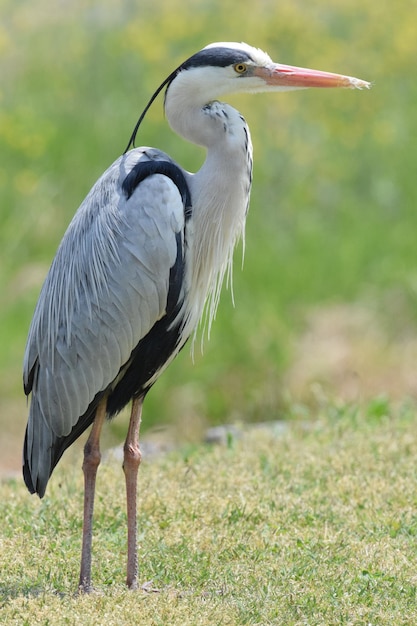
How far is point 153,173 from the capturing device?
459 cm

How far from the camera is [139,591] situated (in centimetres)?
428

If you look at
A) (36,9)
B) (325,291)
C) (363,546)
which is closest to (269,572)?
(363,546)

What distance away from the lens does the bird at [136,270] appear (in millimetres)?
4543

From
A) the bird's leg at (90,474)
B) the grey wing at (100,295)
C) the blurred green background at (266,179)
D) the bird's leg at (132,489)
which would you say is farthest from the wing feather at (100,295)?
the blurred green background at (266,179)

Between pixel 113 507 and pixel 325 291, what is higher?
pixel 325 291

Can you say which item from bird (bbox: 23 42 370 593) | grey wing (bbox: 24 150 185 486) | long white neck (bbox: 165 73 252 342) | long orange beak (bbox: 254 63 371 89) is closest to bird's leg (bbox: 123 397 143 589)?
bird (bbox: 23 42 370 593)

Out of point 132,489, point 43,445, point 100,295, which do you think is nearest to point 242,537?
point 132,489

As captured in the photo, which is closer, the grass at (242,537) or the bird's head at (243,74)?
the grass at (242,537)

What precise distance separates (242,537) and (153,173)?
1711mm

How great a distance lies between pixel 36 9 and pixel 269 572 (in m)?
10.9

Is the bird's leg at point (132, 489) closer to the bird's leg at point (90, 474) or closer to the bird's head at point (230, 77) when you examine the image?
the bird's leg at point (90, 474)

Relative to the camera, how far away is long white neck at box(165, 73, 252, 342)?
4691 mm

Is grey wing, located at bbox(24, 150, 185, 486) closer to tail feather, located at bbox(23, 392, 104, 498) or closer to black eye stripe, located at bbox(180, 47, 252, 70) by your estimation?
tail feather, located at bbox(23, 392, 104, 498)

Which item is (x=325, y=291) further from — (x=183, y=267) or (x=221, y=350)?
(x=183, y=267)
